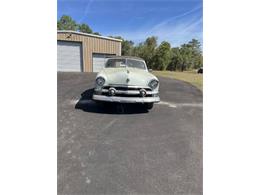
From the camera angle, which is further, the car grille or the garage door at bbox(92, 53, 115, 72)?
the garage door at bbox(92, 53, 115, 72)

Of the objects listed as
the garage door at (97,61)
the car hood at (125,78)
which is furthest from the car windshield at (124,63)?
the garage door at (97,61)

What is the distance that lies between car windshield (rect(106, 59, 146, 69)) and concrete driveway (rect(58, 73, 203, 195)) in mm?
1194

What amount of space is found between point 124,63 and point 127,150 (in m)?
2.93

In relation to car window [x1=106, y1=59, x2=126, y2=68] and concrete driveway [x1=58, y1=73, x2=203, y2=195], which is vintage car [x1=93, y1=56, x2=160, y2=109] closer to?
concrete driveway [x1=58, y1=73, x2=203, y2=195]

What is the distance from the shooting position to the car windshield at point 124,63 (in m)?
5.03

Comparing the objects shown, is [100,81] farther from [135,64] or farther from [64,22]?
[64,22]

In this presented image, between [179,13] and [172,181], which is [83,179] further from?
[179,13]

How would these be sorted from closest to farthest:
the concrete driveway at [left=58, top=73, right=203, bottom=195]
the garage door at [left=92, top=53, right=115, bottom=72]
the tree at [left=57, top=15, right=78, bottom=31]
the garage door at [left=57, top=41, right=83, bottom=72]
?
the concrete driveway at [left=58, top=73, right=203, bottom=195], the tree at [left=57, top=15, right=78, bottom=31], the garage door at [left=57, top=41, right=83, bottom=72], the garage door at [left=92, top=53, right=115, bottom=72]

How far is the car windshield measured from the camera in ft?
16.5

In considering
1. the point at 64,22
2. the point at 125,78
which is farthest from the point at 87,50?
the point at 125,78

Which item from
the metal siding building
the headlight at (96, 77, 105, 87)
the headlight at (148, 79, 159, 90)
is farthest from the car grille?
the metal siding building
